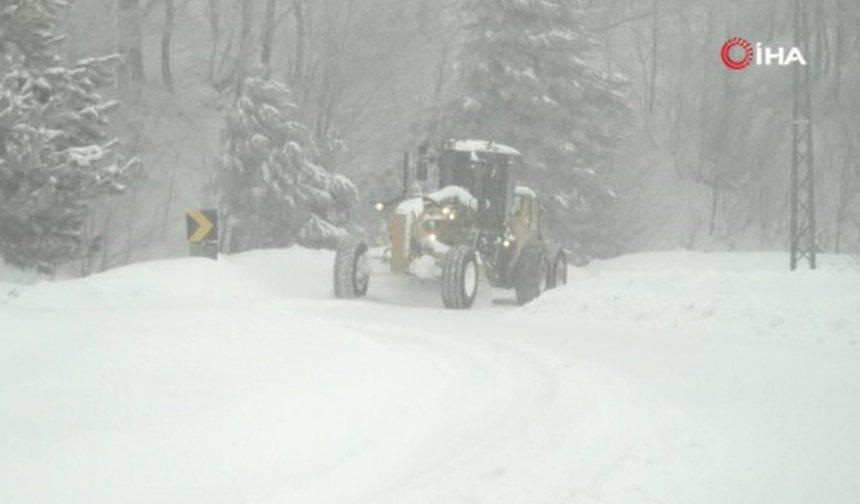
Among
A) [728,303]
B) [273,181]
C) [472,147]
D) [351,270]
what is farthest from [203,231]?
[273,181]

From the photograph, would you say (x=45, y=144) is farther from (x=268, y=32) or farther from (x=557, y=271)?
(x=268, y=32)

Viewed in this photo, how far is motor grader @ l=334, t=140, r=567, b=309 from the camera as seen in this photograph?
58.0ft

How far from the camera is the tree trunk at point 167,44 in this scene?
3406cm

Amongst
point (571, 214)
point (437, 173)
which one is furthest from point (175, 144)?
point (437, 173)

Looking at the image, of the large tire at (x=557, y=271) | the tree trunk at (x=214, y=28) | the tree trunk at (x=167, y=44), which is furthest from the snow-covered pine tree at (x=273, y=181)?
the large tire at (x=557, y=271)

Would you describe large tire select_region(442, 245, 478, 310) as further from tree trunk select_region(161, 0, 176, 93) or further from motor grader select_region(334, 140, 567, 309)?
tree trunk select_region(161, 0, 176, 93)

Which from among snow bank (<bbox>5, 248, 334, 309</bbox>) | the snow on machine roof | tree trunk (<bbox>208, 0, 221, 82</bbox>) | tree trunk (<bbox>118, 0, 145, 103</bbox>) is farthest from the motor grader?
tree trunk (<bbox>208, 0, 221, 82</bbox>)

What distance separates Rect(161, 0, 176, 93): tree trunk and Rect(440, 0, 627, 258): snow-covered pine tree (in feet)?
32.4

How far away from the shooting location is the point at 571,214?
1372 inches

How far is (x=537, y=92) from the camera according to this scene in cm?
3231

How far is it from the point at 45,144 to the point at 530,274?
31.5ft

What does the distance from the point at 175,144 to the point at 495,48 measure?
11082mm

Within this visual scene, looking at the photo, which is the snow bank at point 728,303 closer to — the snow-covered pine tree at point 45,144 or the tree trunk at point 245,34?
the snow-covered pine tree at point 45,144

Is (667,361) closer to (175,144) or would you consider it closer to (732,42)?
(175,144)
